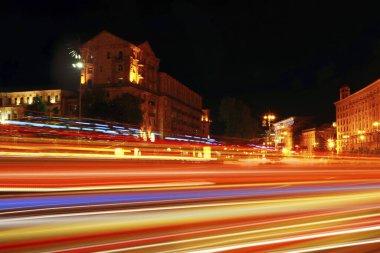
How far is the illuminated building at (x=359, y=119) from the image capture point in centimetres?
11694

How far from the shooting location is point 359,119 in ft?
426

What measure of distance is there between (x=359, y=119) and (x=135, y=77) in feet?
234

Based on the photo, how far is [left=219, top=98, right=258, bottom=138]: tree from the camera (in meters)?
91.9

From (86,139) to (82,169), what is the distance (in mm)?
4039

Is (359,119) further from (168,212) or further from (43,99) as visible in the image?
(168,212)

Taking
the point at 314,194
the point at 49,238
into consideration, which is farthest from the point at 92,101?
the point at 49,238

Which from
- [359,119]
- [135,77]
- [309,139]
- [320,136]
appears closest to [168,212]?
[135,77]

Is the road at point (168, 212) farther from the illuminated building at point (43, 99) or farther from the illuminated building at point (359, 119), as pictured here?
the illuminated building at point (359, 119)

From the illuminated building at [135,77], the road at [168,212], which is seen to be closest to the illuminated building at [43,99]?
the illuminated building at [135,77]

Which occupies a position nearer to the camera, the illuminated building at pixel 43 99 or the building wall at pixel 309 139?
the illuminated building at pixel 43 99

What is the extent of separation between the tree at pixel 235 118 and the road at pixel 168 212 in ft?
239

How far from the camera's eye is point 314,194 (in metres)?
14.6

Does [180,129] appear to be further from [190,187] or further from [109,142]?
[190,187]

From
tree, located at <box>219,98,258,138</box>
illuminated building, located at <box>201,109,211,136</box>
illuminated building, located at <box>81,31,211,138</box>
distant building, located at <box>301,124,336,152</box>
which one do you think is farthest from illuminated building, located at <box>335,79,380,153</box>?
illuminated building, located at <box>81,31,211,138</box>
